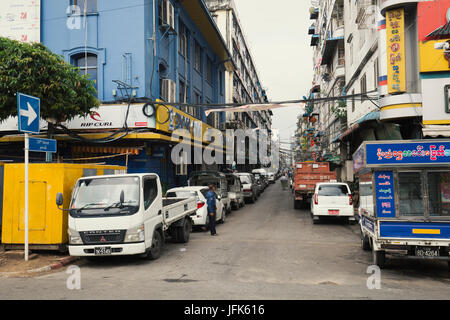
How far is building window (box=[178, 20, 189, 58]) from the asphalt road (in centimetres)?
1489

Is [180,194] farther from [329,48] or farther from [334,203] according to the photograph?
[329,48]

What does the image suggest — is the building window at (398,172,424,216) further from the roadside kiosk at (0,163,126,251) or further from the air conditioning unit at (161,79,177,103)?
the air conditioning unit at (161,79,177,103)

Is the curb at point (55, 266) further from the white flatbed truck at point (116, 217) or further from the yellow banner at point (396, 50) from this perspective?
the yellow banner at point (396, 50)

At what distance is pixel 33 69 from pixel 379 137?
1498cm

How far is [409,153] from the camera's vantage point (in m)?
7.76

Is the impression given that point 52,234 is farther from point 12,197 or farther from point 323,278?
point 323,278

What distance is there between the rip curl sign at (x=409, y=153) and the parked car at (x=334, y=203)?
28.5 ft

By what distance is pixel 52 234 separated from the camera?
9719 mm

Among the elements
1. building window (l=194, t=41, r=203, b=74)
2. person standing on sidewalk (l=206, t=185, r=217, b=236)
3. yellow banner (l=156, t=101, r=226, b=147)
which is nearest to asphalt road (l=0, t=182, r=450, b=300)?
person standing on sidewalk (l=206, t=185, r=217, b=236)

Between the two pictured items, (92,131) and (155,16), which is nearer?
(92,131)

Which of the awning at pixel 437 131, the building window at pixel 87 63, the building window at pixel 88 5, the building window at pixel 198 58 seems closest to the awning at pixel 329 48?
the building window at pixel 198 58

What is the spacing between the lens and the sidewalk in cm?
850

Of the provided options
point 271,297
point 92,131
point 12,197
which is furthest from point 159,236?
point 92,131

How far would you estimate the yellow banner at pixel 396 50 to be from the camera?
14.0 metres
